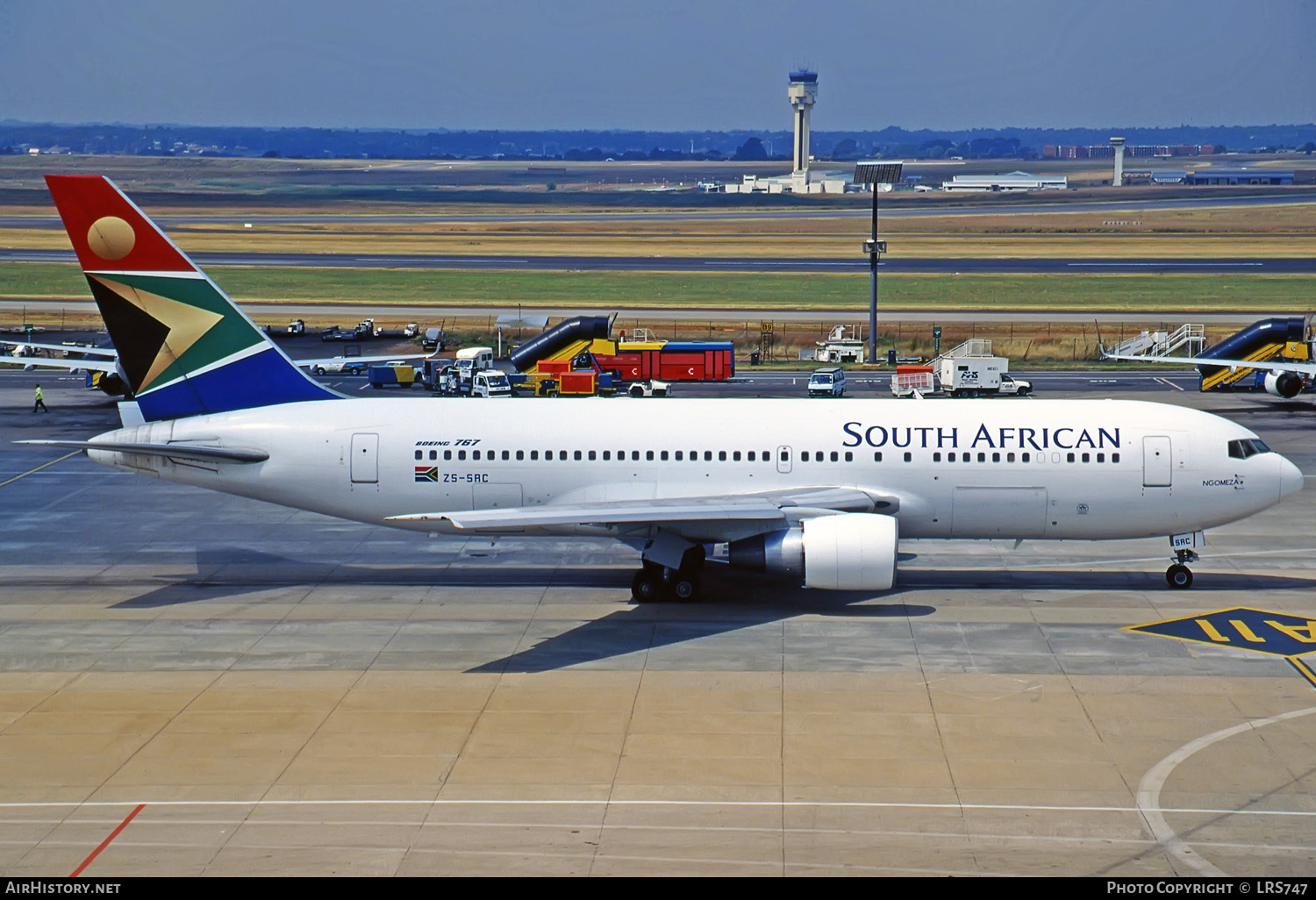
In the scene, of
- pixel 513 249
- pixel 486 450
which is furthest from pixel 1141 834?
Answer: pixel 513 249

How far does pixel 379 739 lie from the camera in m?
24.7

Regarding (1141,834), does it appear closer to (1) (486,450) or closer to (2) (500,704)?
(2) (500,704)

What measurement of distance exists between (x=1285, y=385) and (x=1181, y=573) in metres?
38.0

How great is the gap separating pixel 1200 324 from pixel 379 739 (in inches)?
3301

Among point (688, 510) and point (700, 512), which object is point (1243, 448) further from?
point (688, 510)

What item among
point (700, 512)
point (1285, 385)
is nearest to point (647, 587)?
point (700, 512)

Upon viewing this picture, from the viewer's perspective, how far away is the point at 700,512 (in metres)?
32.1

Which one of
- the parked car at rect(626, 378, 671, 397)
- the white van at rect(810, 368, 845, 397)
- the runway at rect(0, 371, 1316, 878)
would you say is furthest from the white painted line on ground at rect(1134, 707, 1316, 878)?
the parked car at rect(626, 378, 671, 397)

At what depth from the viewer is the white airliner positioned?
34406mm

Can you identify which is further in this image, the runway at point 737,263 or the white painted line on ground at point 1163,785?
the runway at point 737,263

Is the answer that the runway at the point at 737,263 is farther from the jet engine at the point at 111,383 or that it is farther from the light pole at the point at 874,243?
the jet engine at the point at 111,383

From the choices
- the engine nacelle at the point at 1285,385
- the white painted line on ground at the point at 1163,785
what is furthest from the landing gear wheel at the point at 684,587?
the engine nacelle at the point at 1285,385

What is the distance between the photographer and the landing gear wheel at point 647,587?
3381cm

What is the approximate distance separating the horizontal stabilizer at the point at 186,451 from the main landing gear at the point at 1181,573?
79.3 ft
